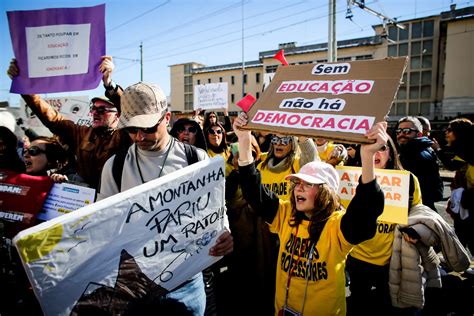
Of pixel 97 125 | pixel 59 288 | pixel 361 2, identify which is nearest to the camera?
pixel 59 288

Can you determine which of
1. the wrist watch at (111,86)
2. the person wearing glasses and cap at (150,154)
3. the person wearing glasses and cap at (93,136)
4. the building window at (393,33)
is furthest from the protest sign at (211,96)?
the building window at (393,33)

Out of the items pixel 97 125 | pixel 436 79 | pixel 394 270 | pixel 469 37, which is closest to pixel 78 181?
pixel 97 125

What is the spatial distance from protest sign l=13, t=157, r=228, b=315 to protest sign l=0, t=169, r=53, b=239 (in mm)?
1252

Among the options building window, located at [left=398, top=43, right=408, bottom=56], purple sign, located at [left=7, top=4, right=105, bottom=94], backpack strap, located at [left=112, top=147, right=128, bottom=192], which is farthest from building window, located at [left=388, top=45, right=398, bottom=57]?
backpack strap, located at [left=112, top=147, right=128, bottom=192]

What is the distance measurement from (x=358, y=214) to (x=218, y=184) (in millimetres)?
770

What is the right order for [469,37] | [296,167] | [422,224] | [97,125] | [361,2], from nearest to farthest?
[422,224] → [97,125] → [296,167] → [361,2] → [469,37]

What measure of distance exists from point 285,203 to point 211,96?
29.4 ft

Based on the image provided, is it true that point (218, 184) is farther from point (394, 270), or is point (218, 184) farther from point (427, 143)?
point (427, 143)

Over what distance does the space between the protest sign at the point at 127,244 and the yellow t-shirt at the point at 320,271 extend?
0.56 metres

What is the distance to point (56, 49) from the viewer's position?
2.71m

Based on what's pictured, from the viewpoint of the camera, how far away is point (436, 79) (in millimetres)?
36156

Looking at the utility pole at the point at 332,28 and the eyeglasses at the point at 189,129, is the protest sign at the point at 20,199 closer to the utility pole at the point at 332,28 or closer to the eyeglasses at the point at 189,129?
the eyeglasses at the point at 189,129

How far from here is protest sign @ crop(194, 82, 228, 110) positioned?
10483 mm

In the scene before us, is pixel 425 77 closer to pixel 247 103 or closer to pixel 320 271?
pixel 247 103
